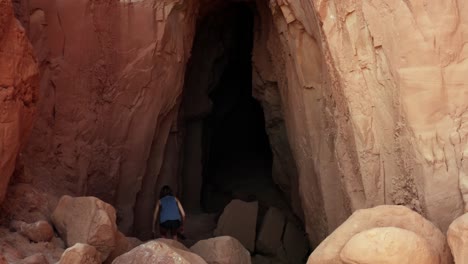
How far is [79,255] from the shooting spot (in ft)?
16.5

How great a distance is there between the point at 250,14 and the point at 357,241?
9.23 meters

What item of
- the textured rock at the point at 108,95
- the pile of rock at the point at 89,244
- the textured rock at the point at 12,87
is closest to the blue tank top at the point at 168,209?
the textured rock at the point at 108,95

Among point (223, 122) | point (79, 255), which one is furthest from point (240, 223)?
point (223, 122)

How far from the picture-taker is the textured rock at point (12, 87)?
5.52 meters

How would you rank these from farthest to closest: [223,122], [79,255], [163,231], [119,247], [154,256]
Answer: [223,122], [163,231], [119,247], [154,256], [79,255]

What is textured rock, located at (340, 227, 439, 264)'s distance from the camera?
405cm

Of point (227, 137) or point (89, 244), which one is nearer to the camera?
point (89, 244)

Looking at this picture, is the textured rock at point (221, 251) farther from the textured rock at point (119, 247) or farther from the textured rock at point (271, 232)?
the textured rock at point (271, 232)

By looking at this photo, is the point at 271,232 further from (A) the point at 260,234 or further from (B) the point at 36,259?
(B) the point at 36,259

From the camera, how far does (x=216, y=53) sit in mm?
12086

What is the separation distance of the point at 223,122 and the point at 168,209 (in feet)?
21.8

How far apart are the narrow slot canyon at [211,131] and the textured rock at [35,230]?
2 cm

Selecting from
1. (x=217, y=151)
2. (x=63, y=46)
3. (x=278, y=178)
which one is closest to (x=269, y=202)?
(x=278, y=178)

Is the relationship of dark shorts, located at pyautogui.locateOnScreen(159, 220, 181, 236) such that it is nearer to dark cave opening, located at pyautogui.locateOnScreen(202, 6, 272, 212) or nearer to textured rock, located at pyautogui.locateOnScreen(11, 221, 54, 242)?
textured rock, located at pyautogui.locateOnScreen(11, 221, 54, 242)
